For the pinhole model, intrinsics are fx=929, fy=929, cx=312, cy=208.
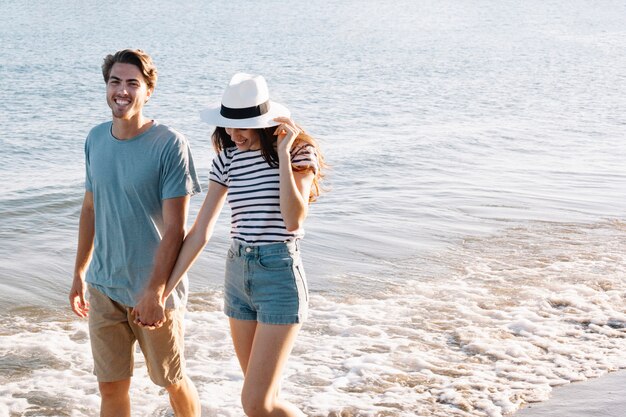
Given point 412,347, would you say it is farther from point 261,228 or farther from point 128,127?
point 128,127

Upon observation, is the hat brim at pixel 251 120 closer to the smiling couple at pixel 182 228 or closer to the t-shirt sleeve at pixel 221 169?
the smiling couple at pixel 182 228

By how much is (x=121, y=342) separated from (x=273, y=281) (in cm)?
87

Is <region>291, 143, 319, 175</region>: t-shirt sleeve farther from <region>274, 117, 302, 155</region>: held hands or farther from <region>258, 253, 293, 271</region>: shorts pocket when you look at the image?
<region>258, 253, 293, 271</region>: shorts pocket

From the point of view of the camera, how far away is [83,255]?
178 inches

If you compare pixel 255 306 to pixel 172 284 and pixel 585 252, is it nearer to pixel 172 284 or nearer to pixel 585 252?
pixel 172 284

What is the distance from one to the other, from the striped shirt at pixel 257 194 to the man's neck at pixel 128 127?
0.44 metres

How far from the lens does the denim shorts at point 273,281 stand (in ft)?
13.0

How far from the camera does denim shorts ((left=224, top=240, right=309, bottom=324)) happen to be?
13.0 ft

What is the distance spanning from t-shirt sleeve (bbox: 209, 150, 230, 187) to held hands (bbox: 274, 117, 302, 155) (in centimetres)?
28

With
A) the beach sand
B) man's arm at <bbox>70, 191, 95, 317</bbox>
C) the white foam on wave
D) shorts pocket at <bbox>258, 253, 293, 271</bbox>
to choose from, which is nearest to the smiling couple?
shorts pocket at <bbox>258, 253, 293, 271</bbox>

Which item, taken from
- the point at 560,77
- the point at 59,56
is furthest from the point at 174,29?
the point at 560,77

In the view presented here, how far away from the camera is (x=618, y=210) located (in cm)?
1173

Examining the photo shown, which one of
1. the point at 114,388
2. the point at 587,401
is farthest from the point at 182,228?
the point at 587,401

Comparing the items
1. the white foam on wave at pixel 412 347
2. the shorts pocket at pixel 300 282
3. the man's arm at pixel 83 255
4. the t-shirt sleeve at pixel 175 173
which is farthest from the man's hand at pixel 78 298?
the white foam on wave at pixel 412 347
